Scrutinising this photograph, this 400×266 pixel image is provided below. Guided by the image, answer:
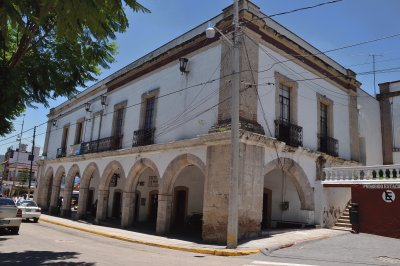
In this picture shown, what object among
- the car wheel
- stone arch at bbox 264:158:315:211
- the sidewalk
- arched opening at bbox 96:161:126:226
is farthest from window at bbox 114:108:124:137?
stone arch at bbox 264:158:315:211

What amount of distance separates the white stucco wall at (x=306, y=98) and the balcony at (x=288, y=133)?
29 cm

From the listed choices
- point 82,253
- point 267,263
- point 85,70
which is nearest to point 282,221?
point 267,263

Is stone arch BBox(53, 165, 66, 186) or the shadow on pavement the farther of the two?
stone arch BBox(53, 165, 66, 186)

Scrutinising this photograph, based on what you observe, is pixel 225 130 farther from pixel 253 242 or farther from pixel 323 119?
pixel 323 119

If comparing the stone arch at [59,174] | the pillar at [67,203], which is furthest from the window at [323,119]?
the stone arch at [59,174]

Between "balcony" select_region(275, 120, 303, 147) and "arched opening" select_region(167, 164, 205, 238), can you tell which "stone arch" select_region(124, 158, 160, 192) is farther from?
"balcony" select_region(275, 120, 303, 147)

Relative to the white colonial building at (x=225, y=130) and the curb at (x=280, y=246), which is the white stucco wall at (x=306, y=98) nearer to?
the white colonial building at (x=225, y=130)

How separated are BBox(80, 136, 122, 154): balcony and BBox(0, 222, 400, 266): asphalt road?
8758 mm

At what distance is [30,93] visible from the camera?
355 inches

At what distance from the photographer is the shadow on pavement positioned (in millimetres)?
8062

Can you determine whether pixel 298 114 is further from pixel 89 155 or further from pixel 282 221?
pixel 89 155

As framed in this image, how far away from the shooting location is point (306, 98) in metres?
16.6

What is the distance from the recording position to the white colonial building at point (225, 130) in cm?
1312

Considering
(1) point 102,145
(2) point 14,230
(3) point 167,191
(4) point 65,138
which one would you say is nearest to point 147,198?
(1) point 102,145
